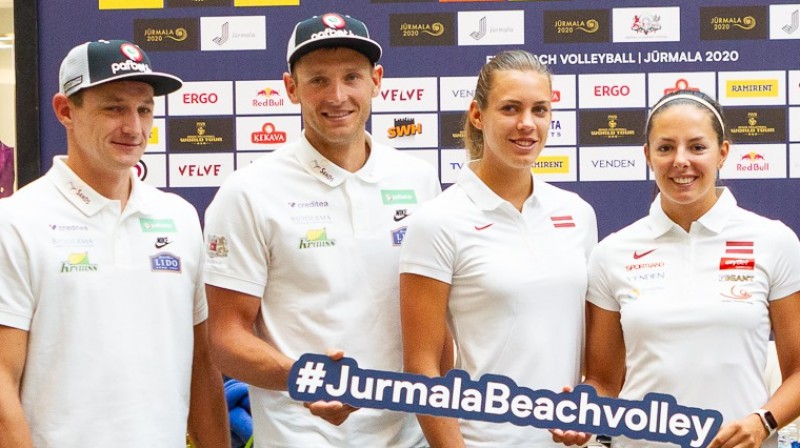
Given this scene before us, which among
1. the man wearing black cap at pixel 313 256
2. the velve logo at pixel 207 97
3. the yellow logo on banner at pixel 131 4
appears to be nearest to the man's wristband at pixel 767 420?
the man wearing black cap at pixel 313 256

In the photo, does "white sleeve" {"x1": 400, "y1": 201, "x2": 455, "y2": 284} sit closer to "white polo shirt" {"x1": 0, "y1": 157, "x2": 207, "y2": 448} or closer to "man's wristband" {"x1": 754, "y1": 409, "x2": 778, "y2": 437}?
"white polo shirt" {"x1": 0, "y1": 157, "x2": 207, "y2": 448}

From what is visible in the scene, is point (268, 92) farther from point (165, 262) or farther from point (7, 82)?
point (165, 262)

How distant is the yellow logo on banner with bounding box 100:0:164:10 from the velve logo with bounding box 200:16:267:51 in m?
0.22

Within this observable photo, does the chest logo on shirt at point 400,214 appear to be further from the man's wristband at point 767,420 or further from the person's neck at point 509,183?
Result: the man's wristband at point 767,420

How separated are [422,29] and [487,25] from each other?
0.30m

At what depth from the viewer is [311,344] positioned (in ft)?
7.79

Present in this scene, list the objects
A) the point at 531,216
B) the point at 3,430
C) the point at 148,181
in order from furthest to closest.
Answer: the point at 148,181 → the point at 531,216 → the point at 3,430

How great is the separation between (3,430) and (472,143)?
1277 mm

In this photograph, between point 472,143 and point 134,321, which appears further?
point 472,143

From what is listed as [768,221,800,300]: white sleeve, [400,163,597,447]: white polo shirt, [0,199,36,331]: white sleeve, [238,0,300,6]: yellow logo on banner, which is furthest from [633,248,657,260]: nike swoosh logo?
[238,0,300,6]: yellow logo on banner

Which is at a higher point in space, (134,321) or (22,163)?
(22,163)

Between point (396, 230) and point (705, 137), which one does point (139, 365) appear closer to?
point (396, 230)

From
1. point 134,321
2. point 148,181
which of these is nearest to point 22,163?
point 148,181

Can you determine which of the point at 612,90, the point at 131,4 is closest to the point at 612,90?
the point at 612,90
